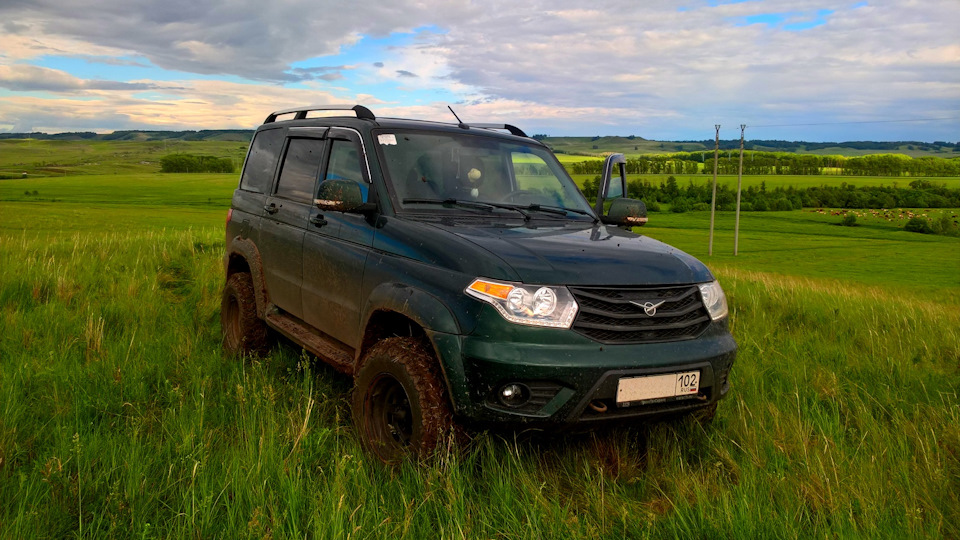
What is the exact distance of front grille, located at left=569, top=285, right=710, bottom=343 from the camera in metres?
3.30

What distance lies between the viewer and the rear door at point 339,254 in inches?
166

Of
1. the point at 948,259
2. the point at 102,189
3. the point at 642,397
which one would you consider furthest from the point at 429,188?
the point at 102,189

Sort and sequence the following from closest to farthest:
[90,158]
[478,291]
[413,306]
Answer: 1. [478,291]
2. [413,306]
3. [90,158]

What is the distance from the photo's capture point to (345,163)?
4719 millimetres

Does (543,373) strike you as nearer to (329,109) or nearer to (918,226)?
(329,109)

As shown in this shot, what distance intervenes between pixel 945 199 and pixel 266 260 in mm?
168729

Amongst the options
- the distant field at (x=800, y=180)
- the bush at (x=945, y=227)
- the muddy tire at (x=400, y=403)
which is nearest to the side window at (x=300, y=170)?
the muddy tire at (x=400, y=403)

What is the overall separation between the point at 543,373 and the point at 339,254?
1.78 m

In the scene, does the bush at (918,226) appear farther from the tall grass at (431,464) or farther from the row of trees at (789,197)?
the tall grass at (431,464)

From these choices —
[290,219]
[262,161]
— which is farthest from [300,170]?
[262,161]

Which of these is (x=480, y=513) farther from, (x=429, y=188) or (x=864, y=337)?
(x=864, y=337)

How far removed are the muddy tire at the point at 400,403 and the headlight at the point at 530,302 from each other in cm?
47

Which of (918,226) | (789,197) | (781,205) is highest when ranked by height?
(789,197)

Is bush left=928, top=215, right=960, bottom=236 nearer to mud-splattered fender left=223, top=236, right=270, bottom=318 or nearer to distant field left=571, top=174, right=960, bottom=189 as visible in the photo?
distant field left=571, top=174, right=960, bottom=189
